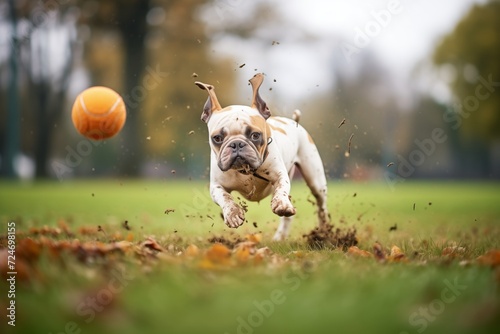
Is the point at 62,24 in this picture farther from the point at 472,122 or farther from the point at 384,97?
the point at 384,97

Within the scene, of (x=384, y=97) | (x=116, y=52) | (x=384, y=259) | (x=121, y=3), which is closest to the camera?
(x=384, y=259)

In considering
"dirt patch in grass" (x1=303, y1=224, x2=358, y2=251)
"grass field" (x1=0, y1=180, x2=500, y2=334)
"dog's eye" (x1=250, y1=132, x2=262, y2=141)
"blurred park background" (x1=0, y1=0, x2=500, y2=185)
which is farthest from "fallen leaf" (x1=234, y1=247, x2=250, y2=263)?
"blurred park background" (x1=0, y1=0, x2=500, y2=185)

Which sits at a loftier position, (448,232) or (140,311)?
(140,311)

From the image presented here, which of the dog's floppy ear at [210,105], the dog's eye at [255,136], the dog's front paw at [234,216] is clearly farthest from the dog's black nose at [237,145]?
the dog's floppy ear at [210,105]

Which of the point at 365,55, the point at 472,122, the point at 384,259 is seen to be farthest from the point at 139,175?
the point at 365,55

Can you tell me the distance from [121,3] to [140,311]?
23.7 m

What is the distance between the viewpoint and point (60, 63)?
30562mm

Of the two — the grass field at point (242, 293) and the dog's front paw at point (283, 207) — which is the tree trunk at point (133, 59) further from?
the grass field at point (242, 293)

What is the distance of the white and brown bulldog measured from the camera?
4449mm

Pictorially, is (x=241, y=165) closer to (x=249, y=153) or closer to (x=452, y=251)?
(x=249, y=153)

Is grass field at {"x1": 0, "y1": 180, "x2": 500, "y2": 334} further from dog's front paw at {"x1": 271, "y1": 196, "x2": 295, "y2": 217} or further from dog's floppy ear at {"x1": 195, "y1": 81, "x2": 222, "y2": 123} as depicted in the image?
dog's floppy ear at {"x1": 195, "y1": 81, "x2": 222, "y2": 123}

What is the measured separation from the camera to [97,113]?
571 centimetres

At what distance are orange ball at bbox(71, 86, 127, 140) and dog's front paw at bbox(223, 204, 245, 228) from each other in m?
1.91

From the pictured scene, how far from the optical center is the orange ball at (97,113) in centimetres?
571
